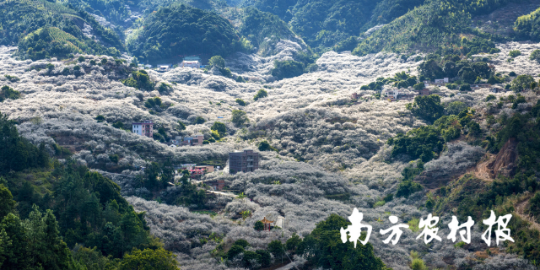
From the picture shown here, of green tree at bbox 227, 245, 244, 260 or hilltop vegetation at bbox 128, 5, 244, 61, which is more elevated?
hilltop vegetation at bbox 128, 5, 244, 61

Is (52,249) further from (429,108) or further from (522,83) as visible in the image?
(522,83)

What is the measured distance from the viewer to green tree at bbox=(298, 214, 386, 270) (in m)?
57.2

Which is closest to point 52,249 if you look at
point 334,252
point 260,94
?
point 334,252

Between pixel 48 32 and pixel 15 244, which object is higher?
pixel 48 32

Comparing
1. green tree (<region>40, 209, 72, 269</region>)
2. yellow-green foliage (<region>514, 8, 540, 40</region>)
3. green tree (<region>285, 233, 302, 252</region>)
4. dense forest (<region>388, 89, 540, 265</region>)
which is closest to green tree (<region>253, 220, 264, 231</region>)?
Result: green tree (<region>285, 233, 302, 252</region>)

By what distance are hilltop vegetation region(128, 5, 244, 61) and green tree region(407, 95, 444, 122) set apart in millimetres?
91636

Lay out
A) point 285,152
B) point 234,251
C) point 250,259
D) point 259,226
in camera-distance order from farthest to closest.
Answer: point 285,152
point 259,226
point 234,251
point 250,259

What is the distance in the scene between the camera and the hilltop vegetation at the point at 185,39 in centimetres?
18912

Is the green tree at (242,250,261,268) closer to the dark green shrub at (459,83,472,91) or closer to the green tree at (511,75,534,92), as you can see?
the green tree at (511,75,534,92)

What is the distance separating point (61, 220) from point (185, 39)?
13637 cm

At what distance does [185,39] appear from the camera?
18875 centimetres

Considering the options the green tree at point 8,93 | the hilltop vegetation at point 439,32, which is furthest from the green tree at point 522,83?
the green tree at point 8,93

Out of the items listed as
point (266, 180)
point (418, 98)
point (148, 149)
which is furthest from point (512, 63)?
point (148, 149)

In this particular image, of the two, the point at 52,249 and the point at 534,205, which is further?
the point at 534,205
